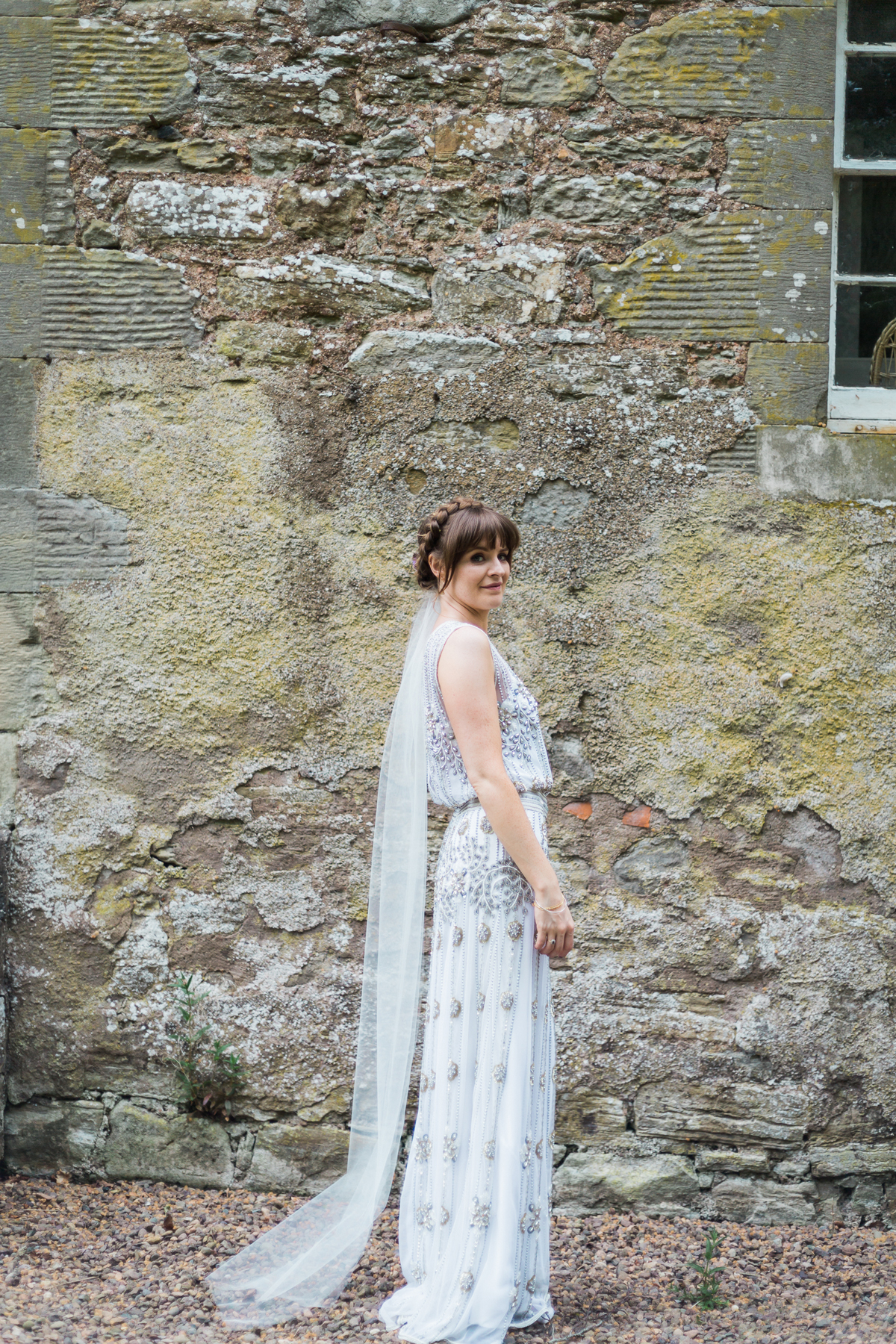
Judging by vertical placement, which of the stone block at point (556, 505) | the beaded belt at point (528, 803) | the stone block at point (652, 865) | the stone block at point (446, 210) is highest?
the stone block at point (446, 210)

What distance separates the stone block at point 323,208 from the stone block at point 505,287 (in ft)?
1.05

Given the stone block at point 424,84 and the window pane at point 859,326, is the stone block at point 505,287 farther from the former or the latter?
the window pane at point 859,326

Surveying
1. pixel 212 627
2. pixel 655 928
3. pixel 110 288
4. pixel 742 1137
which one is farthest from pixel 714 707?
pixel 110 288

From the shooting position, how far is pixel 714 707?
10.4 ft

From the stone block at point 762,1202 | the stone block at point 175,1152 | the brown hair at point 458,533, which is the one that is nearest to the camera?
the brown hair at point 458,533

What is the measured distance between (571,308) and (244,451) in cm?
107

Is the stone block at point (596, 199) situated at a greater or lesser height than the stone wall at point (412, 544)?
greater

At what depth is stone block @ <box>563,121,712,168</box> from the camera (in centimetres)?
320

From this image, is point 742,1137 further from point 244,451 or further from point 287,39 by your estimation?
point 287,39

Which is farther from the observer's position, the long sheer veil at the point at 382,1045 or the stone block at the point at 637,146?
the stone block at the point at 637,146

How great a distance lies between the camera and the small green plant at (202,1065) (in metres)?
3.17

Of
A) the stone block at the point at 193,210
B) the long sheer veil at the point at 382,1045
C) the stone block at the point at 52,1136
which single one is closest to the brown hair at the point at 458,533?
the long sheer veil at the point at 382,1045

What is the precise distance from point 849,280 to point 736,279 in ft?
1.37

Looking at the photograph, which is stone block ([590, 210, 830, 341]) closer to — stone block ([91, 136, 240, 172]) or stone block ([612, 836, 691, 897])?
stone block ([91, 136, 240, 172])
